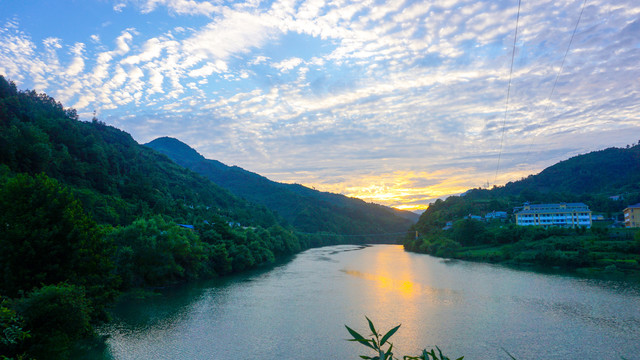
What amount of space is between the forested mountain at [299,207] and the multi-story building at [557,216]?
222 feet

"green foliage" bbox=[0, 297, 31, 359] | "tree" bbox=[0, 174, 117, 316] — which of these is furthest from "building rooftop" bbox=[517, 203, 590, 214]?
"green foliage" bbox=[0, 297, 31, 359]

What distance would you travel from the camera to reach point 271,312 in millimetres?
22953

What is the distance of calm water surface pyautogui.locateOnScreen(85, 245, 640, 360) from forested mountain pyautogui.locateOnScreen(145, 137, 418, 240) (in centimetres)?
9030

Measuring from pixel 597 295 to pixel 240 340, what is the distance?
77.3ft

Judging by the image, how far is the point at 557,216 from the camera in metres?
64.0

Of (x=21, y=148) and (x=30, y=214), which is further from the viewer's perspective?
(x=21, y=148)

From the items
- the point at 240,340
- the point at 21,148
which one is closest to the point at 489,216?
the point at 240,340

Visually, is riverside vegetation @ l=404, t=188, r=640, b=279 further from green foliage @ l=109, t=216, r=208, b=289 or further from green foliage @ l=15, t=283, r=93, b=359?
green foliage @ l=15, t=283, r=93, b=359

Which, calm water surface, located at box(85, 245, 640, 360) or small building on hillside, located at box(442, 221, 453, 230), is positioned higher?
small building on hillside, located at box(442, 221, 453, 230)

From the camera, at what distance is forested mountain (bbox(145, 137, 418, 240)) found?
12688 cm

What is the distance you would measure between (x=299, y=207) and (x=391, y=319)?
113 meters

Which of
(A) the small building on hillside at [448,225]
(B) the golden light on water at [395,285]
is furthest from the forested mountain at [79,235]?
(A) the small building on hillside at [448,225]

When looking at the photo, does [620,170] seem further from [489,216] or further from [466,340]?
[466,340]

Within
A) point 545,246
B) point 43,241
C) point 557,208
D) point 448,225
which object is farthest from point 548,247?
point 43,241
